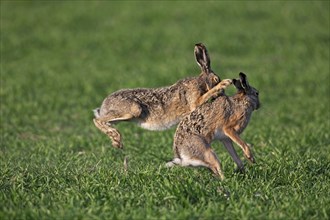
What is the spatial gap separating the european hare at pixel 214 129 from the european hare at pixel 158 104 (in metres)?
0.37

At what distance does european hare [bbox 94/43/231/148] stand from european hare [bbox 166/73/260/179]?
1.22 ft

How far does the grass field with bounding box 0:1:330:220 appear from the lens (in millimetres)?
6750

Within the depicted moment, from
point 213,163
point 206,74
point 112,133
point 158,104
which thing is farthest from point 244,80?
point 112,133

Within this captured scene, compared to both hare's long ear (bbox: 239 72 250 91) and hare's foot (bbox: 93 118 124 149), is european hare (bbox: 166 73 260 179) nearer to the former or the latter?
hare's long ear (bbox: 239 72 250 91)

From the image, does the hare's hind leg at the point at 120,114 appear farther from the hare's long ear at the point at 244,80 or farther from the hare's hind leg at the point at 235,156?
the hare's long ear at the point at 244,80

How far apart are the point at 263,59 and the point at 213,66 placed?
5.77 ft

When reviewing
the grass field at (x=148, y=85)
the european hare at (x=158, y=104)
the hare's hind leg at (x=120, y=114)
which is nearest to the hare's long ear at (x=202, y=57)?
the european hare at (x=158, y=104)

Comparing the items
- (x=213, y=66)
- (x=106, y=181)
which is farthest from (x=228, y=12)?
(x=106, y=181)

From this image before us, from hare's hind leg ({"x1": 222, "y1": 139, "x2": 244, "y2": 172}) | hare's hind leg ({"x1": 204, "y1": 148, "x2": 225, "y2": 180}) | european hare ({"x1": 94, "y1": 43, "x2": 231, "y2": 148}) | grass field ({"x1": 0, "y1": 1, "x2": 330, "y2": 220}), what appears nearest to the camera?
grass field ({"x1": 0, "y1": 1, "x2": 330, "y2": 220})

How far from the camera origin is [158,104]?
8641mm

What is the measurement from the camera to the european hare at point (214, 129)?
7473 mm

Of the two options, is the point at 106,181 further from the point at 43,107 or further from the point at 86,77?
the point at 86,77

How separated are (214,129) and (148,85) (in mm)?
8579

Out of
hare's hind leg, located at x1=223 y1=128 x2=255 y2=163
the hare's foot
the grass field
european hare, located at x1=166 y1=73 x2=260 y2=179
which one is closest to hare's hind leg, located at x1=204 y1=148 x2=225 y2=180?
european hare, located at x1=166 y1=73 x2=260 y2=179
